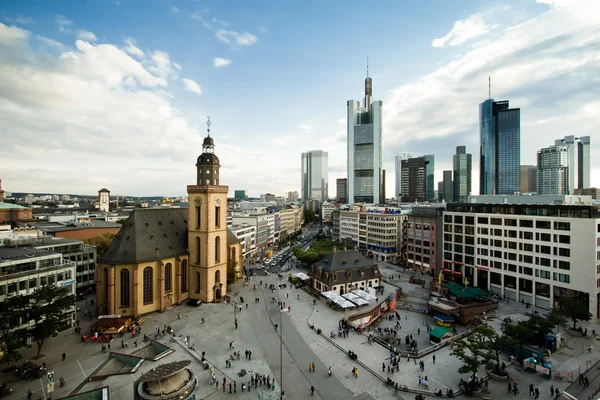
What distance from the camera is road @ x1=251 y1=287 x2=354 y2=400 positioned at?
25.8 meters

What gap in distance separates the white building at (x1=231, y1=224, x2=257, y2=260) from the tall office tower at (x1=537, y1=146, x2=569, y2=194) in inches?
6930

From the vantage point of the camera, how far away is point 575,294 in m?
44.5

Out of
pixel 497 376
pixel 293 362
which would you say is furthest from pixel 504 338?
pixel 293 362

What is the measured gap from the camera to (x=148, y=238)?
45.2 metres

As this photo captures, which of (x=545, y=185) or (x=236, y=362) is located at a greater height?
(x=545, y=185)

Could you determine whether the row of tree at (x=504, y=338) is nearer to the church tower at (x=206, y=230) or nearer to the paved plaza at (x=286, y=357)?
the paved plaza at (x=286, y=357)

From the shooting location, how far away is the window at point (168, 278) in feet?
151

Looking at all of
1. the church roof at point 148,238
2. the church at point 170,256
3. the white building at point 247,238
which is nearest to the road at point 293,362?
the church at point 170,256

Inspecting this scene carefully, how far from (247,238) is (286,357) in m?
61.0

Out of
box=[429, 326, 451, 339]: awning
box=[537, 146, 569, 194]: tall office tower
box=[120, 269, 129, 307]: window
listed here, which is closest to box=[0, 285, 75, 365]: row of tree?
box=[120, 269, 129, 307]: window

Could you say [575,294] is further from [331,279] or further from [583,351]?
[331,279]

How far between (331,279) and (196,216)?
26.1 meters

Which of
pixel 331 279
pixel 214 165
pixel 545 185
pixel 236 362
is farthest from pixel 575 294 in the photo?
pixel 545 185

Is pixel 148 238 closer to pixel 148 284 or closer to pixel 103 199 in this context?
pixel 148 284
